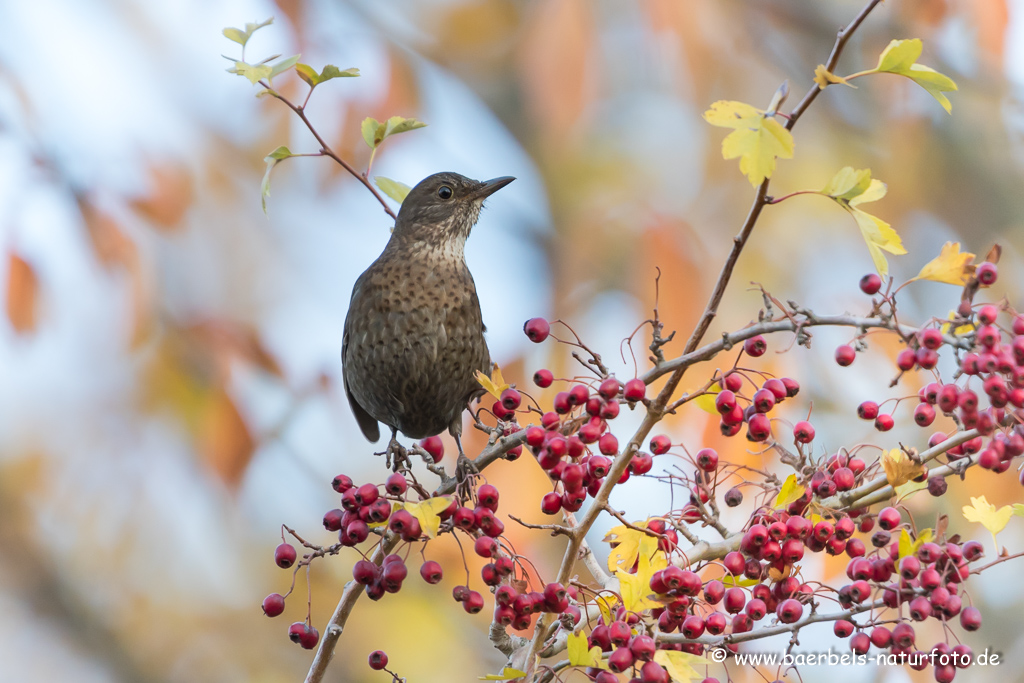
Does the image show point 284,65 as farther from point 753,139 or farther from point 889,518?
point 889,518

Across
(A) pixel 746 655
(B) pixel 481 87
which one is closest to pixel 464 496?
(A) pixel 746 655

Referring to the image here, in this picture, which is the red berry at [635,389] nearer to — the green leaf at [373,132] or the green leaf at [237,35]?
the green leaf at [373,132]

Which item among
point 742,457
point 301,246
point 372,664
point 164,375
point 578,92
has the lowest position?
point 372,664

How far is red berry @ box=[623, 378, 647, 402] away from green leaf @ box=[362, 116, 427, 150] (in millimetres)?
874

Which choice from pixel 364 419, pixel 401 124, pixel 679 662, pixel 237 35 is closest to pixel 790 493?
pixel 679 662

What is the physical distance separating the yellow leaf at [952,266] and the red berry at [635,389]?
0.45 meters

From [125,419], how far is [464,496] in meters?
5.71

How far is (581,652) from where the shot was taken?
1395 millimetres

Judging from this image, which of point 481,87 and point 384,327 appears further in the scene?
point 481,87

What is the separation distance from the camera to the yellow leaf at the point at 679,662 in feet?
4.64

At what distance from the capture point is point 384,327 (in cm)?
288

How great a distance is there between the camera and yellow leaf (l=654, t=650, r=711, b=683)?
1.41 metres

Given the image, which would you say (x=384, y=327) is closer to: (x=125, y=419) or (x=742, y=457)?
(x=742, y=457)

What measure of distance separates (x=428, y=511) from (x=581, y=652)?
0.33m
